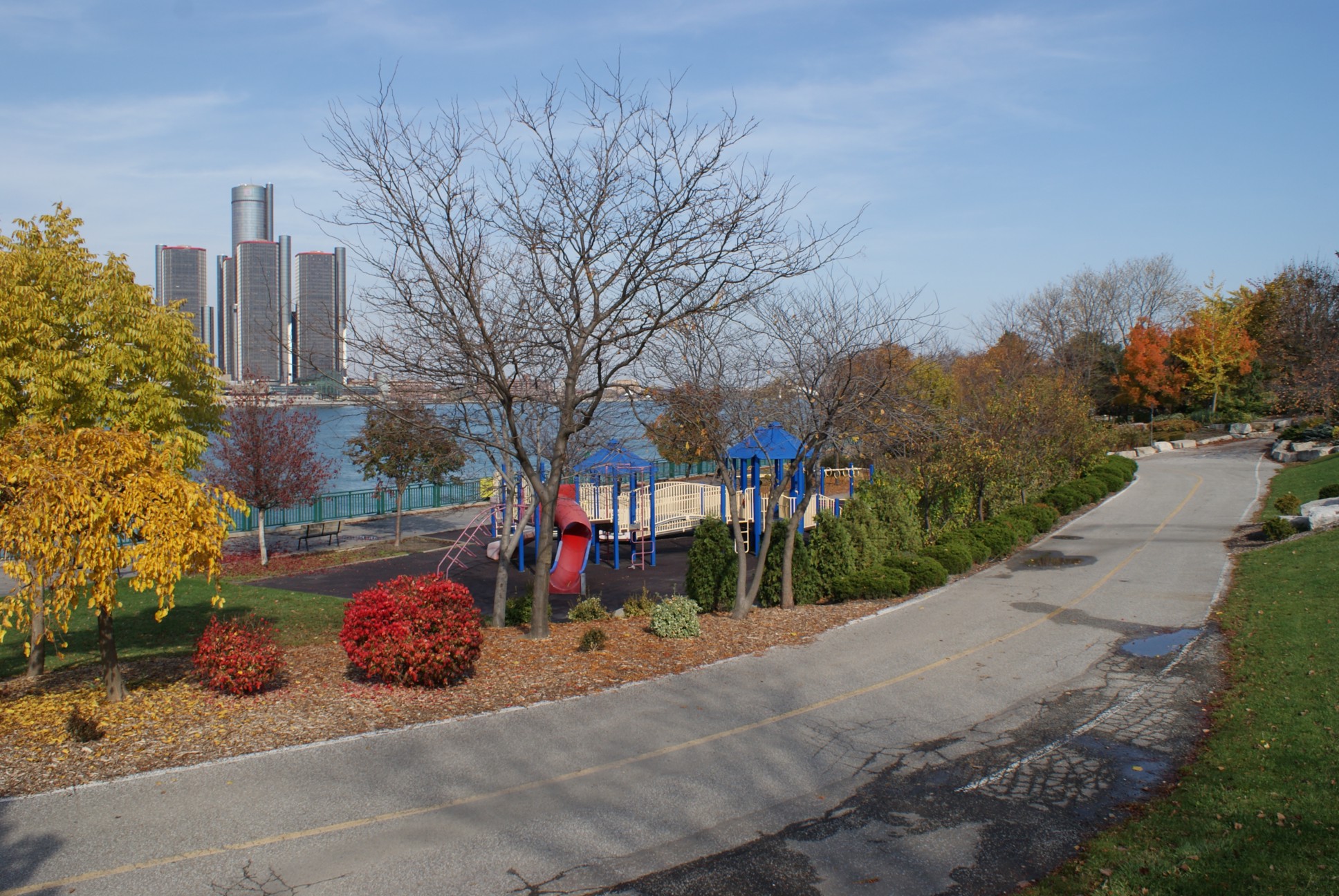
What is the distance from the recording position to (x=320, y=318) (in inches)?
492

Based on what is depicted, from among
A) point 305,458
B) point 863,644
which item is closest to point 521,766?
point 863,644

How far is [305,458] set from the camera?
23.7m

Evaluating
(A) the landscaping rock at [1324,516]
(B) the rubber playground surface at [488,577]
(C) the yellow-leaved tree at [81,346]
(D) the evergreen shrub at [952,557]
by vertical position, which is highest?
(C) the yellow-leaved tree at [81,346]

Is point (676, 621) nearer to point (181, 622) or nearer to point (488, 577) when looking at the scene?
point (181, 622)

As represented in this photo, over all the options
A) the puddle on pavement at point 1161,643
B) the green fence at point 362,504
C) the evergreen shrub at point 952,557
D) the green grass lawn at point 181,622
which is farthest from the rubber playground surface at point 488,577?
the puddle on pavement at point 1161,643

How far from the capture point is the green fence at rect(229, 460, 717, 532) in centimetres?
2820

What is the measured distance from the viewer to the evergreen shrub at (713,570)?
15.1m

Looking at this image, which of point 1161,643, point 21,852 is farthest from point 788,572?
point 21,852

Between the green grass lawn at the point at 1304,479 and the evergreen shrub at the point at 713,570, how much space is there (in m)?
15.5

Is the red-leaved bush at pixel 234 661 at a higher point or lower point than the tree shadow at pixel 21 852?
higher

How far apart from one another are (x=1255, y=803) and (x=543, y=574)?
25.6ft

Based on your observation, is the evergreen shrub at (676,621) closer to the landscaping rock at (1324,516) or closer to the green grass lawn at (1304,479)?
the landscaping rock at (1324,516)

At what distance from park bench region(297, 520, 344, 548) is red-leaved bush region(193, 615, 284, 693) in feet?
50.9

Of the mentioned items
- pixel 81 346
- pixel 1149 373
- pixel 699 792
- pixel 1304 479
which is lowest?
pixel 699 792
